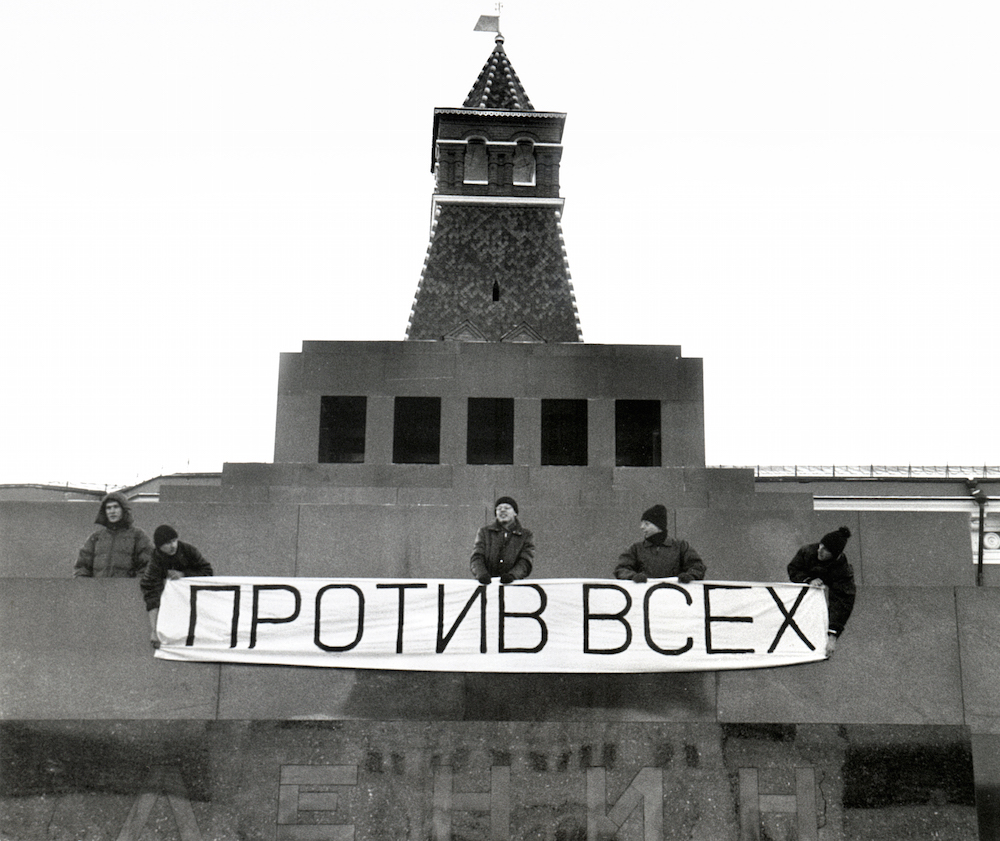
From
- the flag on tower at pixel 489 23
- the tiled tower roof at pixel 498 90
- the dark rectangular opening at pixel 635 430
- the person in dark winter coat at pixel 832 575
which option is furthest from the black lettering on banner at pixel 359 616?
the flag on tower at pixel 489 23

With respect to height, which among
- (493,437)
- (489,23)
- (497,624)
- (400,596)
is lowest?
(497,624)

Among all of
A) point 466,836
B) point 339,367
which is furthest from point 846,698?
point 339,367

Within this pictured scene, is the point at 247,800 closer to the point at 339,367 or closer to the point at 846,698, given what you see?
the point at 846,698

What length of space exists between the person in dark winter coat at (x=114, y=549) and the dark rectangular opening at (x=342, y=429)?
17.0ft

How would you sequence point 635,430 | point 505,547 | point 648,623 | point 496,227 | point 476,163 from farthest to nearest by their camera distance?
point 476,163 → point 496,227 → point 635,430 → point 505,547 → point 648,623

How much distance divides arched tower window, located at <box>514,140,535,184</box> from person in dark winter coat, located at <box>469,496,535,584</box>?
13.4 meters

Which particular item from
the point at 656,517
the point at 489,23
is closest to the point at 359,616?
the point at 656,517

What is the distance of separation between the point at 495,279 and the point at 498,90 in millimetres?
5669

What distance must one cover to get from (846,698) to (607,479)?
18.2ft

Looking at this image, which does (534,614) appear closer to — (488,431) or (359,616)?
(359,616)

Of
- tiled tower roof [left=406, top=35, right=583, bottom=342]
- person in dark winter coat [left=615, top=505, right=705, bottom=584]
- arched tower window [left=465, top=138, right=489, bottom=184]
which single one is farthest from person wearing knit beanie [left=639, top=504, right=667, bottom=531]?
arched tower window [left=465, top=138, right=489, bottom=184]

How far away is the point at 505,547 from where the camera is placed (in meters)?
14.8

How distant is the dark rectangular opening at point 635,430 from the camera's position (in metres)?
20.6

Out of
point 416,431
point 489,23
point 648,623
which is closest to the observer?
point 648,623
